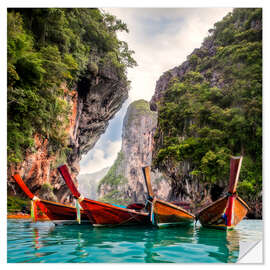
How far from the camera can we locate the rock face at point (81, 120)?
280 inches

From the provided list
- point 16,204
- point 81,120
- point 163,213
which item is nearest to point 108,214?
point 163,213

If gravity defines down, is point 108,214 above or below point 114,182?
above

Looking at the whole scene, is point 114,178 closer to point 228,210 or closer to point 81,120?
point 81,120

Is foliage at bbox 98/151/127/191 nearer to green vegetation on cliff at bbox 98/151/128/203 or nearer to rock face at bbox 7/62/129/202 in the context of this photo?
green vegetation on cliff at bbox 98/151/128/203

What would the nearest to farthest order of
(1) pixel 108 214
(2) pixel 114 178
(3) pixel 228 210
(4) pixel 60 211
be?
1. (3) pixel 228 210
2. (1) pixel 108 214
3. (4) pixel 60 211
4. (2) pixel 114 178

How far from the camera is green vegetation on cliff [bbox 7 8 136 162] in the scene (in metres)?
3.69

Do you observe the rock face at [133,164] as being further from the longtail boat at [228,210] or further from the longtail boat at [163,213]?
the longtail boat at [228,210]

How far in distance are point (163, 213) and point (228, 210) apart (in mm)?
1252

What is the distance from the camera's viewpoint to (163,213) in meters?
4.55
